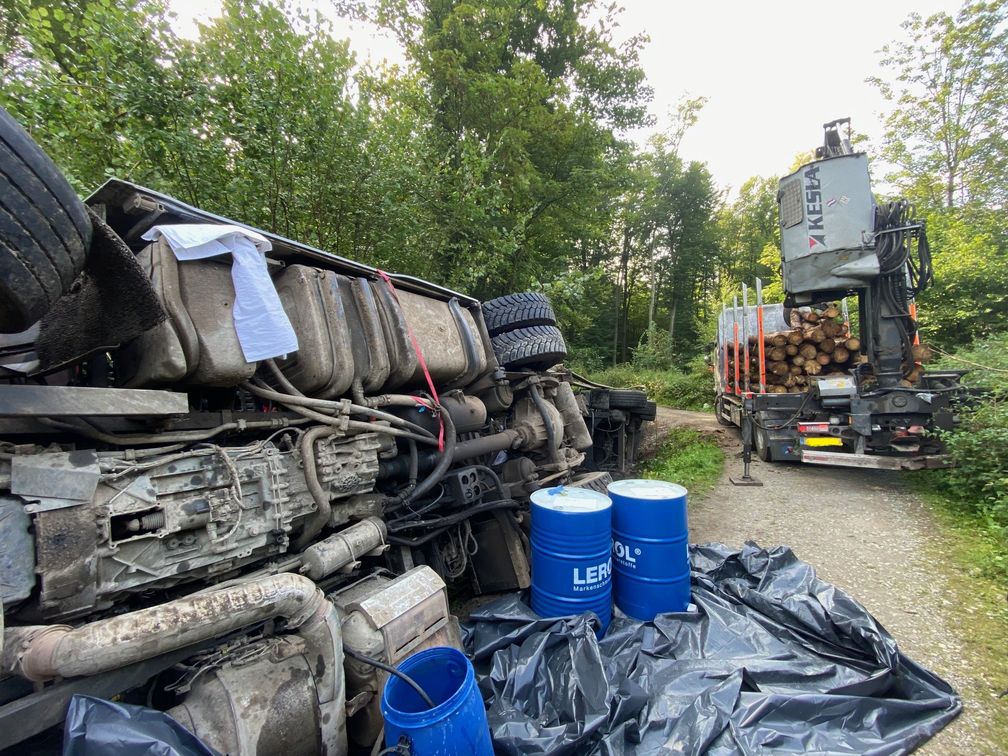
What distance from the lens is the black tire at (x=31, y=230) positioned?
107 cm

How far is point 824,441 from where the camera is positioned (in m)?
5.38

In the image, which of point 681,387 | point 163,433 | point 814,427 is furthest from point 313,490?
point 681,387

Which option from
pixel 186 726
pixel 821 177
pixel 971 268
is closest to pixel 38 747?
pixel 186 726

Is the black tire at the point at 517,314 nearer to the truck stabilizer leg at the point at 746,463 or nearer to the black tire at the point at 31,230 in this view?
the black tire at the point at 31,230

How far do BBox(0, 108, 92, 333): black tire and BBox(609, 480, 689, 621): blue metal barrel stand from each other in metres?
2.76

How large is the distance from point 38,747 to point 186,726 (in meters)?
0.69

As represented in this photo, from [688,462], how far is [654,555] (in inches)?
172

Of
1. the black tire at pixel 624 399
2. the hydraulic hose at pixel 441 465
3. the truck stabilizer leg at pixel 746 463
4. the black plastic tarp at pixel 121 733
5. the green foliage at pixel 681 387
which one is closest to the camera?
the black plastic tarp at pixel 121 733

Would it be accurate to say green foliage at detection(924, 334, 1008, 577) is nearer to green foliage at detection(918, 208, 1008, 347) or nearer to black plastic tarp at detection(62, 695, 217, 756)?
black plastic tarp at detection(62, 695, 217, 756)

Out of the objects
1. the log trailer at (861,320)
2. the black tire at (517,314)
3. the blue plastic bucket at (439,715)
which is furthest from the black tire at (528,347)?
the log trailer at (861,320)

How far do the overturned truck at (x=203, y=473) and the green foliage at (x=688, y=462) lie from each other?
13.1 ft

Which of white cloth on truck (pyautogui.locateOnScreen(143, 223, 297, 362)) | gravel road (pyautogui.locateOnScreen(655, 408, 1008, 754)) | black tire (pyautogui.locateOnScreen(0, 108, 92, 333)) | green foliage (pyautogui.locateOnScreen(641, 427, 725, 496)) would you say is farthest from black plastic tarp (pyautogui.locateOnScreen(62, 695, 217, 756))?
green foliage (pyautogui.locateOnScreen(641, 427, 725, 496))

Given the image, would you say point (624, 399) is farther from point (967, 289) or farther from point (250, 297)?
point (967, 289)

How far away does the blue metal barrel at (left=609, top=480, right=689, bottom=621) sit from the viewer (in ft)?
8.83
